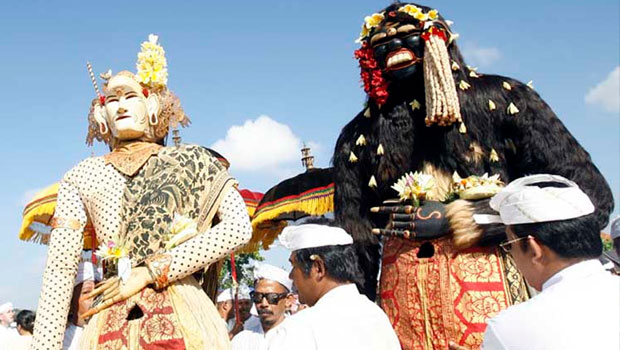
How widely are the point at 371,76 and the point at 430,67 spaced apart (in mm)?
356

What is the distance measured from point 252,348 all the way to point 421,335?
3.39m

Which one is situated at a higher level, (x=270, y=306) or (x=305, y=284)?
(x=270, y=306)

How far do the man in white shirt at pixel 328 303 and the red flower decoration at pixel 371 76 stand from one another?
2.84 feet

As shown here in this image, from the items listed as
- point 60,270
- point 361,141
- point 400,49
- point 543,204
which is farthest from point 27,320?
point 543,204

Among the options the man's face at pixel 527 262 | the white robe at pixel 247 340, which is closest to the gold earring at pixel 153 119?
the man's face at pixel 527 262

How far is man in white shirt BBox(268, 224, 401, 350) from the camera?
281 cm

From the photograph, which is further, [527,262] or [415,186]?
[415,186]

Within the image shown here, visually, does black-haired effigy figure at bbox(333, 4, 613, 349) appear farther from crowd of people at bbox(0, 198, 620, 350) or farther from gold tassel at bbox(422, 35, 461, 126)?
crowd of people at bbox(0, 198, 620, 350)

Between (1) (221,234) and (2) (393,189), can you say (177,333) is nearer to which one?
(1) (221,234)

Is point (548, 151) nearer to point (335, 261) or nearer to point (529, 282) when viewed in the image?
point (335, 261)

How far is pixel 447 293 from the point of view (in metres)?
3.31

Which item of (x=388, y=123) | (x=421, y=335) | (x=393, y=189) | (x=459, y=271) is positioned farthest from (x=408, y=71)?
(x=421, y=335)

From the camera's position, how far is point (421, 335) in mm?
3385

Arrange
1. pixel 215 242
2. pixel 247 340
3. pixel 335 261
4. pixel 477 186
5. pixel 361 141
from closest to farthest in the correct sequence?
1. pixel 215 242
2. pixel 335 261
3. pixel 477 186
4. pixel 361 141
5. pixel 247 340
